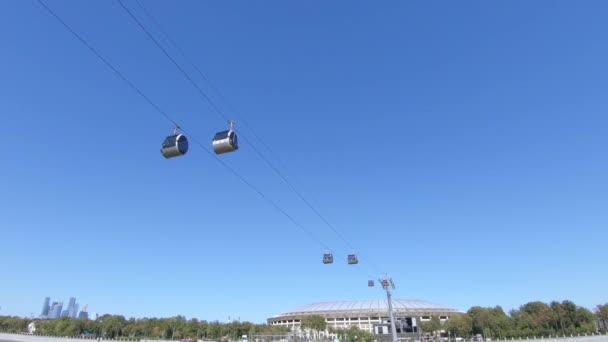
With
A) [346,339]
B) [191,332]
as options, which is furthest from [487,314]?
[191,332]

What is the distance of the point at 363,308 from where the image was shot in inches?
6708

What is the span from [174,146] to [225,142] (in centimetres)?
210

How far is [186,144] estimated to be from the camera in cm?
1644

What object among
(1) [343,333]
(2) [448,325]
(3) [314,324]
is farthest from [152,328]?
(2) [448,325]

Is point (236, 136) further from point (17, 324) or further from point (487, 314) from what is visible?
point (17, 324)

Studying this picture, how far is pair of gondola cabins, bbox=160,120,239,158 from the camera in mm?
15837

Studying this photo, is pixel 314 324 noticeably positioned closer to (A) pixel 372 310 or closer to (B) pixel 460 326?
(A) pixel 372 310

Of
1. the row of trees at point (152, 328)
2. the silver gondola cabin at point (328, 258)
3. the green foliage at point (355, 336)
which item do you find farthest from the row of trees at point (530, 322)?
the silver gondola cabin at point (328, 258)

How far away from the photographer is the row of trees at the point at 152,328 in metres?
147

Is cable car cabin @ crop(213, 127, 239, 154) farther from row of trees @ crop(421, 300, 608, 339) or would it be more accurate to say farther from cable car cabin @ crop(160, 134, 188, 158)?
row of trees @ crop(421, 300, 608, 339)

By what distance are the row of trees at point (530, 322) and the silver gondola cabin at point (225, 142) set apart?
433 ft

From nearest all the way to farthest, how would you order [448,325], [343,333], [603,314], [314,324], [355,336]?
[603,314], [355,336], [314,324], [448,325], [343,333]

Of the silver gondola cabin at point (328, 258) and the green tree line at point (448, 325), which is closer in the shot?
the silver gondola cabin at point (328, 258)

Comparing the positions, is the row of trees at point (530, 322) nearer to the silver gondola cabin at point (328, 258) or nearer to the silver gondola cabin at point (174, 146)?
the silver gondola cabin at point (328, 258)
